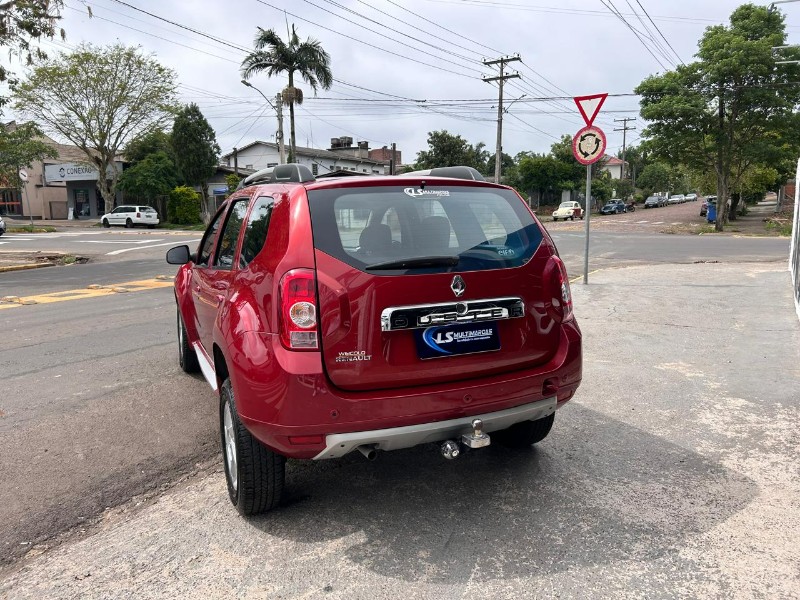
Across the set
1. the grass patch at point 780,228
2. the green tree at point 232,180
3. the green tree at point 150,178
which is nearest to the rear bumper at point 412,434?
the grass patch at point 780,228

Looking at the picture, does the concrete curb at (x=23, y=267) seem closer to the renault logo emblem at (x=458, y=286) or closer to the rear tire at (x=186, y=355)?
the rear tire at (x=186, y=355)

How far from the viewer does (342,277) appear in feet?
9.27

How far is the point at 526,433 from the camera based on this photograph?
154 inches

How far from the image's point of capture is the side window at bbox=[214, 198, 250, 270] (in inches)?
147

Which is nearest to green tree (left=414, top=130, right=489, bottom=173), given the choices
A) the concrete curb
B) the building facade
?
the building facade

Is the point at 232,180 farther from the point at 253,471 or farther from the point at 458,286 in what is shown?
the point at 458,286

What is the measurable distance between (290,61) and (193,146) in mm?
13353

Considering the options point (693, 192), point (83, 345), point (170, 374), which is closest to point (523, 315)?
point (170, 374)

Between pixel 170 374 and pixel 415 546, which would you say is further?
pixel 170 374

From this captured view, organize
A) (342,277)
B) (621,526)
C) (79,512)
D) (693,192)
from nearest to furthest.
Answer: (342,277) < (621,526) < (79,512) < (693,192)

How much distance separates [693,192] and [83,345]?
12030 cm

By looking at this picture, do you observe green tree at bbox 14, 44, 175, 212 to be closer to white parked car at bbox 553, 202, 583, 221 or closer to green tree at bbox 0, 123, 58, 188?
green tree at bbox 0, 123, 58, 188

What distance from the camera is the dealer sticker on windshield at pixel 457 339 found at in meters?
2.94

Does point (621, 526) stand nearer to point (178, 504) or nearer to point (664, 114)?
point (178, 504)
